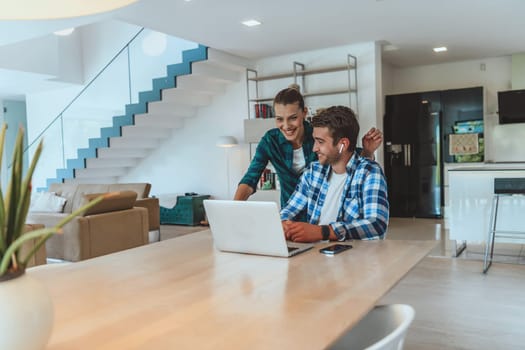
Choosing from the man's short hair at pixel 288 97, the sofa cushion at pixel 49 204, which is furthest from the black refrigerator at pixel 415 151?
the man's short hair at pixel 288 97

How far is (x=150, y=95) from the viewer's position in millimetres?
7430

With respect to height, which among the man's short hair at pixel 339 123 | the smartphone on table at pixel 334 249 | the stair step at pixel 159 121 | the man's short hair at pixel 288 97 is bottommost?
the smartphone on table at pixel 334 249

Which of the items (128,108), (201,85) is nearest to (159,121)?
(128,108)

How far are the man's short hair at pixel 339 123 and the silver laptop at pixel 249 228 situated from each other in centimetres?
51

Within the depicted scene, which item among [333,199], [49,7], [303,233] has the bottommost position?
[303,233]

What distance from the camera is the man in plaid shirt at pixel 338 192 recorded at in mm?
1935

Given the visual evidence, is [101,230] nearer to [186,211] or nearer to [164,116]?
[186,211]

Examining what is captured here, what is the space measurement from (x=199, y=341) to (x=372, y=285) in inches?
21.6

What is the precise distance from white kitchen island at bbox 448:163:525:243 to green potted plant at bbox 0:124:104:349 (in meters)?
4.93

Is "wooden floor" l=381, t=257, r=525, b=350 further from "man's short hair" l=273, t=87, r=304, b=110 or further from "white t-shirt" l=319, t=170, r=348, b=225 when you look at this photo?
"man's short hair" l=273, t=87, r=304, b=110

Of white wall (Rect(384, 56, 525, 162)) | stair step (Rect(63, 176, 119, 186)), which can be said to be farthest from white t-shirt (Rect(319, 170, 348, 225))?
stair step (Rect(63, 176, 119, 186))

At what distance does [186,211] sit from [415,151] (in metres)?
3.94

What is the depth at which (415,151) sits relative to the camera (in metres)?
7.93

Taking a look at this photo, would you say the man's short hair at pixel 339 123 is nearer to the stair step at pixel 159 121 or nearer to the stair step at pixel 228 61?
the stair step at pixel 228 61
